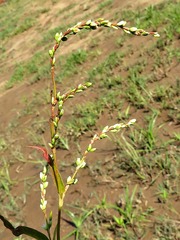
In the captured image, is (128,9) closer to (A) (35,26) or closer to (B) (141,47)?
(B) (141,47)

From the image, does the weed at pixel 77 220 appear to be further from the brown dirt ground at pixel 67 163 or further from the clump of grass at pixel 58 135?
the brown dirt ground at pixel 67 163

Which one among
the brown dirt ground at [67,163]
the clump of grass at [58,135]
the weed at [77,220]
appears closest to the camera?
the clump of grass at [58,135]

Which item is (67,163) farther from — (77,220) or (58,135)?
(58,135)

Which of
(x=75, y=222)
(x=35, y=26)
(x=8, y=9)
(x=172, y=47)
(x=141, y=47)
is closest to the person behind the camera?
(x=75, y=222)

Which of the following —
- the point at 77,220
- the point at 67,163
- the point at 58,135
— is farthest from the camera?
the point at 67,163

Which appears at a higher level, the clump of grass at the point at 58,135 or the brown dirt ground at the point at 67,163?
the clump of grass at the point at 58,135

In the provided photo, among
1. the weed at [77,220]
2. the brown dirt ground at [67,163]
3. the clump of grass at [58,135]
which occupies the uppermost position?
the clump of grass at [58,135]

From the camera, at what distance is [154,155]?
3264 millimetres

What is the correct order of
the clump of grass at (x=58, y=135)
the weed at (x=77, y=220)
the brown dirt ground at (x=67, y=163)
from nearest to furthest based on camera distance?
1. the clump of grass at (x=58, y=135)
2. the weed at (x=77, y=220)
3. the brown dirt ground at (x=67, y=163)

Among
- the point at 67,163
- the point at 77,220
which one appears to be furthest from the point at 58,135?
the point at 67,163

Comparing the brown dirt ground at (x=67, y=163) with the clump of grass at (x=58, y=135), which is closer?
the clump of grass at (x=58, y=135)

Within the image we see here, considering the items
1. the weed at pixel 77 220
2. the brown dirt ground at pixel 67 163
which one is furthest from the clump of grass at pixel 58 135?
the brown dirt ground at pixel 67 163

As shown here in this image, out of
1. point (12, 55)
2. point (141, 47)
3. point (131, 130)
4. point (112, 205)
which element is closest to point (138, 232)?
point (112, 205)

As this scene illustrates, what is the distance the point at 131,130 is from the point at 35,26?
12466 mm
